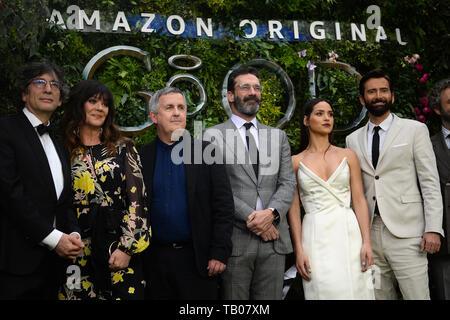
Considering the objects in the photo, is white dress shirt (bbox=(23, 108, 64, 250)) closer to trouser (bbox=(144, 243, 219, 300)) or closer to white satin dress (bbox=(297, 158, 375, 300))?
trouser (bbox=(144, 243, 219, 300))

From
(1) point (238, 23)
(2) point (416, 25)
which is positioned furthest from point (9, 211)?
(2) point (416, 25)

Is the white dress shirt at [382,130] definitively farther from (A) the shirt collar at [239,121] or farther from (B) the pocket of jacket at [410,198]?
(A) the shirt collar at [239,121]

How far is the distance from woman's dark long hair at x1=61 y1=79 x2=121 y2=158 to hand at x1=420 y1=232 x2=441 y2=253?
104 inches

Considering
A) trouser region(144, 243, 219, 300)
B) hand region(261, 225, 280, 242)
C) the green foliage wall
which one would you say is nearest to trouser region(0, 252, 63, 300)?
trouser region(144, 243, 219, 300)

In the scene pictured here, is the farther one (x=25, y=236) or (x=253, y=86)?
(x=253, y=86)

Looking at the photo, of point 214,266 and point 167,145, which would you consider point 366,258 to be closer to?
point 214,266

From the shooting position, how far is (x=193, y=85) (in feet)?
17.2

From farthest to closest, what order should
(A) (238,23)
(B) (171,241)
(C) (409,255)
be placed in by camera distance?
1. (A) (238,23)
2. (C) (409,255)
3. (B) (171,241)

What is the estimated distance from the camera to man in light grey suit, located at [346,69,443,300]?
3.77 meters

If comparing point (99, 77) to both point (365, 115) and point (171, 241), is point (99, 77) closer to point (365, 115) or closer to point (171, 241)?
point (171, 241)

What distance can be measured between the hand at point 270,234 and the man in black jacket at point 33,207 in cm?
143

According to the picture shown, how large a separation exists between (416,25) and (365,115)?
1464 mm

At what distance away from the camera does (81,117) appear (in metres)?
3.30
